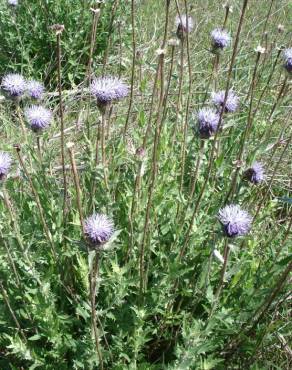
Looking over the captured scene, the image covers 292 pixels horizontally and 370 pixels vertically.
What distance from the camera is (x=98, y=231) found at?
4.90 ft

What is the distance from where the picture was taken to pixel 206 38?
438 centimetres

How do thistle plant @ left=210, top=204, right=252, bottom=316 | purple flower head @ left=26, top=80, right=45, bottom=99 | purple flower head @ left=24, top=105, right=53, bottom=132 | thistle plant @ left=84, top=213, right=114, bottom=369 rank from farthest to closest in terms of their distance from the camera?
purple flower head @ left=26, top=80, right=45, bottom=99 < purple flower head @ left=24, top=105, right=53, bottom=132 < thistle plant @ left=210, top=204, right=252, bottom=316 < thistle plant @ left=84, top=213, right=114, bottom=369

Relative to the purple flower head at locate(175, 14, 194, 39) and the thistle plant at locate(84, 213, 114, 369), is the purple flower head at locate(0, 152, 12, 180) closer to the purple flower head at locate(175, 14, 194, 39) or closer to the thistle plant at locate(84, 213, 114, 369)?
the thistle plant at locate(84, 213, 114, 369)

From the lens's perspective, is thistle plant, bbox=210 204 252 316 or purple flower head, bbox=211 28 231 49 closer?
thistle plant, bbox=210 204 252 316

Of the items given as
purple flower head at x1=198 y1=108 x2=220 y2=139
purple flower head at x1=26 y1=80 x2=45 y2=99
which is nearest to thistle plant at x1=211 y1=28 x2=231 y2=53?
purple flower head at x1=198 y1=108 x2=220 y2=139

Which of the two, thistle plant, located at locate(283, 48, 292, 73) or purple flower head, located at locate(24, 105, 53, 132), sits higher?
thistle plant, located at locate(283, 48, 292, 73)

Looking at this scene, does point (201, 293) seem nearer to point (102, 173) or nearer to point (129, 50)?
point (102, 173)

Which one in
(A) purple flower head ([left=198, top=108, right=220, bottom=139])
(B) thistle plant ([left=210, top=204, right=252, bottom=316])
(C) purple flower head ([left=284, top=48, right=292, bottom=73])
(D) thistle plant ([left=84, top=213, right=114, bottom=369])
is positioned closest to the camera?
(D) thistle plant ([left=84, top=213, right=114, bottom=369])

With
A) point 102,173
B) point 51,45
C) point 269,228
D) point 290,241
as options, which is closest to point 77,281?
point 102,173

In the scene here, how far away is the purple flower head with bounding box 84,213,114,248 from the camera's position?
147 cm

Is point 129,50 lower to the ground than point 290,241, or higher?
higher

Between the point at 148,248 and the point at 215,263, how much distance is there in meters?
0.32

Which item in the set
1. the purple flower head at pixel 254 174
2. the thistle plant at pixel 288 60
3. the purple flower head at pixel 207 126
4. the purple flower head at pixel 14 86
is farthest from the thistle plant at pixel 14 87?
→ the thistle plant at pixel 288 60

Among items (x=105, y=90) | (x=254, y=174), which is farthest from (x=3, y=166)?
(x=254, y=174)
